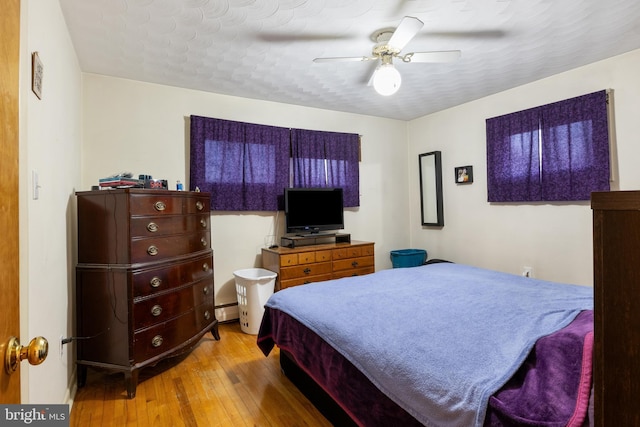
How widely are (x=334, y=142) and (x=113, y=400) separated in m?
3.37

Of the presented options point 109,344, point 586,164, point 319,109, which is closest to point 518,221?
point 586,164

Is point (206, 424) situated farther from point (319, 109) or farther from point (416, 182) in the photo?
point (416, 182)

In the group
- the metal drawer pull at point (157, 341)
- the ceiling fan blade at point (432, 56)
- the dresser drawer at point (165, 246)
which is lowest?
the metal drawer pull at point (157, 341)

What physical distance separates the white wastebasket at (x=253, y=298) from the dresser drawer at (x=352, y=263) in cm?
75

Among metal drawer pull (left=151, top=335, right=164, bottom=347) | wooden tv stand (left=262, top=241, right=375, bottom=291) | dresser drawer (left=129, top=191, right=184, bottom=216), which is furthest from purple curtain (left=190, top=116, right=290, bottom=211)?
metal drawer pull (left=151, top=335, right=164, bottom=347)

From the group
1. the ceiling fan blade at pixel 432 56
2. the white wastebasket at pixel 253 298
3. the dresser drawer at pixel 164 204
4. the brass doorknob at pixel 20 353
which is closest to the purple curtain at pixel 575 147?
the ceiling fan blade at pixel 432 56

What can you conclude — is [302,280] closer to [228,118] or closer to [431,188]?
[228,118]

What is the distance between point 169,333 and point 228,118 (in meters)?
2.30

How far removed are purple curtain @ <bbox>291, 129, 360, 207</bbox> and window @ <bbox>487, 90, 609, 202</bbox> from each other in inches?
64.2

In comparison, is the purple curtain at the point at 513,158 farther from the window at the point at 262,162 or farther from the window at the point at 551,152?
the window at the point at 262,162

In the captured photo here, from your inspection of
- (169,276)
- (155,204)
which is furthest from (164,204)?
(169,276)

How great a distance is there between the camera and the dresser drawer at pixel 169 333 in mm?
2254

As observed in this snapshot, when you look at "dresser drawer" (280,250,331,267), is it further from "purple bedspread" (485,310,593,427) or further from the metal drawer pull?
"purple bedspread" (485,310,593,427)

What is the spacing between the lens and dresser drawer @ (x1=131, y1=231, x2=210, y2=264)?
7.45ft
